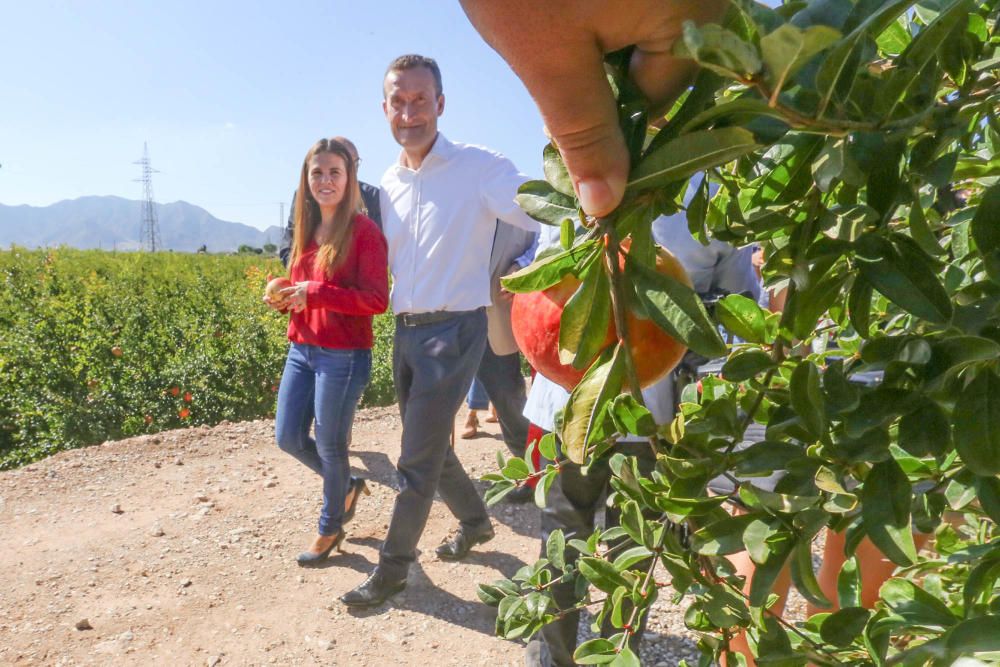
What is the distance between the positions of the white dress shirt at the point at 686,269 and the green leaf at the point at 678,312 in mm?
1372

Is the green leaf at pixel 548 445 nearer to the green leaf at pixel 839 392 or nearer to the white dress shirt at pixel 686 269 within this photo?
the green leaf at pixel 839 392

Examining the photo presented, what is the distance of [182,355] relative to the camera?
22.3 feet

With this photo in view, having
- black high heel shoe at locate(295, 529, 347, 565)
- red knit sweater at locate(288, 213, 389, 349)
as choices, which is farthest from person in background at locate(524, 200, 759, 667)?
A: black high heel shoe at locate(295, 529, 347, 565)

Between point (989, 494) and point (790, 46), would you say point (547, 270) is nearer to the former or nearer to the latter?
point (790, 46)

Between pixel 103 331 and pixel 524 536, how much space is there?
5.11 meters

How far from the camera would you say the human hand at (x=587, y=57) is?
0.49 metres

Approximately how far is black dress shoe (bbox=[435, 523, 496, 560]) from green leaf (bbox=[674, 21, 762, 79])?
3303 mm

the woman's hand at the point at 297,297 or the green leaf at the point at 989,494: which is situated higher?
the woman's hand at the point at 297,297

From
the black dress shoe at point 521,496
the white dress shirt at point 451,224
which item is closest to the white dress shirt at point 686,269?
the white dress shirt at point 451,224

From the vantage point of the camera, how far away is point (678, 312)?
0.55 m

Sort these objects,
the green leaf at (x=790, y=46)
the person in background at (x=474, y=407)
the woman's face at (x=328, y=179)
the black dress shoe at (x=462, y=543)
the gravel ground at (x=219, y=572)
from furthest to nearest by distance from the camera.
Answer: the person in background at (x=474, y=407), the black dress shoe at (x=462, y=543), the woman's face at (x=328, y=179), the gravel ground at (x=219, y=572), the green leaf at (x=790, y=46)

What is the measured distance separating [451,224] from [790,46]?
277cm

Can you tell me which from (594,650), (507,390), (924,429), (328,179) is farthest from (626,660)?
(507,390)

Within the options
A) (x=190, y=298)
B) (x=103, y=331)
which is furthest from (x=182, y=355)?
(x=190, y=298)
